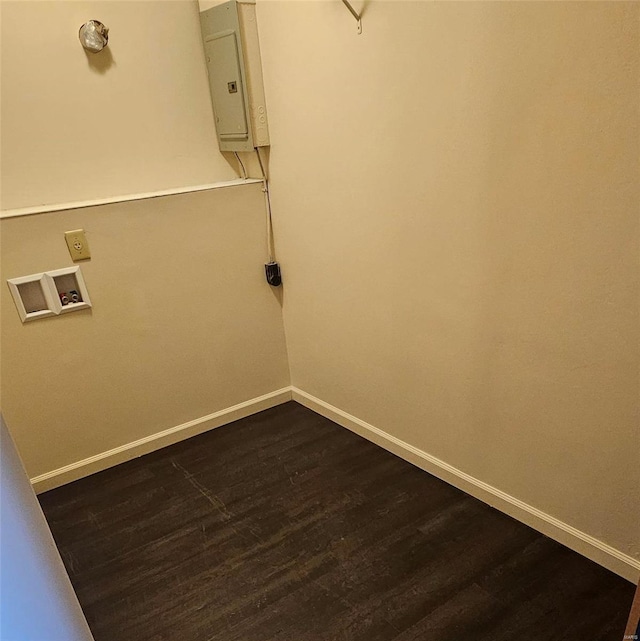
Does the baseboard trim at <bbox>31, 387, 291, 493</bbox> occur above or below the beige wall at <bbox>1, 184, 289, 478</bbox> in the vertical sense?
below

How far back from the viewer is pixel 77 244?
195 centimetres

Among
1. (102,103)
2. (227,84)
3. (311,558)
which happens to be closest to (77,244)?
(102,103)

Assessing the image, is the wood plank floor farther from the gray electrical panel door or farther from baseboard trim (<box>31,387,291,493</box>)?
the gray electrical panel door

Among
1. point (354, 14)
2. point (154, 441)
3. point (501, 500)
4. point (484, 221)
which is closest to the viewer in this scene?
point (484, 221)

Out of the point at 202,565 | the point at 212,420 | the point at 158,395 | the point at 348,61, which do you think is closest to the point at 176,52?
the point at 348,61

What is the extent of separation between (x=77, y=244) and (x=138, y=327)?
42cm

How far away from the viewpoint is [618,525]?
142 centimetres

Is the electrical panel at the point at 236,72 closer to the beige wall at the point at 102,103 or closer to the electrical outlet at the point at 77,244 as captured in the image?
the beige wall at the point at 102,103

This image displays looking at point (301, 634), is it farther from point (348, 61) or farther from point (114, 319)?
point (348, 61)

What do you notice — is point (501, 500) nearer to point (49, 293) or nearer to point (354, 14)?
point (354, 14)

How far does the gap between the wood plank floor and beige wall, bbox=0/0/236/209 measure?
49.7 inches

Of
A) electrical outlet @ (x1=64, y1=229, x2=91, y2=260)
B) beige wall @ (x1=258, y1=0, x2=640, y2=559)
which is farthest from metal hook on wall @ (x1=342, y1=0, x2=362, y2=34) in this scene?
electrical outlet @ (x1=64, y1=229, x2=91, y2=260)

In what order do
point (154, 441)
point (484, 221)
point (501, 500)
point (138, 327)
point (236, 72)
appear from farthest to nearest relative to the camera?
point (154, 441) < point (138, 327) < point (236, 72) < point (501, 500) < point (484, 221)

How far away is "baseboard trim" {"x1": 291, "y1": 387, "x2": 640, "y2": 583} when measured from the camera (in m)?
1.46
